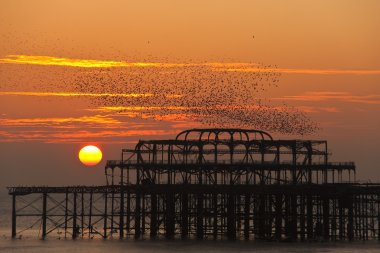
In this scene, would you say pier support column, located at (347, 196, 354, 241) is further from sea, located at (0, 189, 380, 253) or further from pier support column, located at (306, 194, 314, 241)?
pier support column, located at (306, 194, 314, 241)

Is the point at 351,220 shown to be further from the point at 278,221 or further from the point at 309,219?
the point at 278,221

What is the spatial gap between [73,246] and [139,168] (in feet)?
39.6

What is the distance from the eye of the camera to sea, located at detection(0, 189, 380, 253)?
87375 millimetres

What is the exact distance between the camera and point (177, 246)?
299 feet

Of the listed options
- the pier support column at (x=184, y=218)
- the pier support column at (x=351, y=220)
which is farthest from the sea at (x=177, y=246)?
the pier support column at (x=184, y=218)

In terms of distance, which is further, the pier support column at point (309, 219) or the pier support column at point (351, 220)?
the pier support column at point (309, 219)

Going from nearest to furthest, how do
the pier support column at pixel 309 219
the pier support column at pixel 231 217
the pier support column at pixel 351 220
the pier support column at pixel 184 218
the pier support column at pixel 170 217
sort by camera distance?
the pier support column at pixel 351 220 < the pier support column at pixel 231 217 < the pier support column at pixel 309 219 < the pier support column at pixel 170 217 < the pier support column at pixel 184 218

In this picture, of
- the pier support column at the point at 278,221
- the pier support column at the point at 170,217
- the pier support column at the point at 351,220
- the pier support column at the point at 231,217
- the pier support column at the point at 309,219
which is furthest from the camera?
the pier support column at the point at 170,217

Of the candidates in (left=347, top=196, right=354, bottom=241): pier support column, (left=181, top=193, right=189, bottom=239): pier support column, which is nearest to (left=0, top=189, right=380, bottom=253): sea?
(left=347, top=196, right=354, bottom=241): pier support column

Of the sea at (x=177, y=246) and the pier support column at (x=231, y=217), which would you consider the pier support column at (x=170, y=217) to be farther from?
the pier support column at (x=231, y=217)

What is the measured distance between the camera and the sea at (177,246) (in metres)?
87.4

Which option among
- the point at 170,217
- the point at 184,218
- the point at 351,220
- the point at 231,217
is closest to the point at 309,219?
the point at 351,220

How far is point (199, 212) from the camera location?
9906cm

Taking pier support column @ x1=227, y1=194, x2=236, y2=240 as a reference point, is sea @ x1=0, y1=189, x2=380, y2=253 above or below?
below
